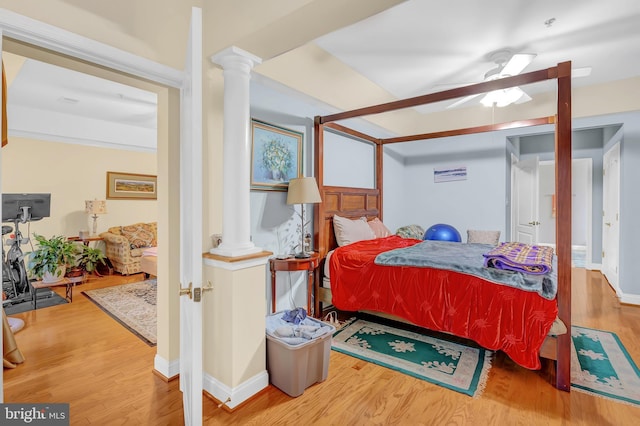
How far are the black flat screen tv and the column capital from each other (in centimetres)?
359

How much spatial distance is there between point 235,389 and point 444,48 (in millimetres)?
3404

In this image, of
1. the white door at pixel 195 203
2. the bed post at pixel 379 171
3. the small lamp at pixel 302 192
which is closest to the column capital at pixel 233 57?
the white door at pixel 195 203

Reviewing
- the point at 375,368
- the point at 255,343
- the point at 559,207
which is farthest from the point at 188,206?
the point at 559,207

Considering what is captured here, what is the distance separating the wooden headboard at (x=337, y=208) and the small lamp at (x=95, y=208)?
4229mm

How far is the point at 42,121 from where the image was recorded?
477 cm

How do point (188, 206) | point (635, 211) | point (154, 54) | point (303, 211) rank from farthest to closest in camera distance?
point (635, 211) → point (303, 211) → point (154, 54) → point (188, 206)

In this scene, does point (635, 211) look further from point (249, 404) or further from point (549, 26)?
point (249, 404)

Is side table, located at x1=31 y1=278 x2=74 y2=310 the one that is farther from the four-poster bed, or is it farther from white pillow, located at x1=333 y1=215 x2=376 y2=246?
white pillow, located at x1=333 y1=215 x2=376 y2=246

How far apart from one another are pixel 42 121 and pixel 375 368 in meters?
5.68

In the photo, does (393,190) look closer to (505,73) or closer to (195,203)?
(505,73)

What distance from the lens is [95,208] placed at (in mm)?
5398

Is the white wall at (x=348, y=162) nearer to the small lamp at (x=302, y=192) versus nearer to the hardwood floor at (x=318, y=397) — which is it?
the small lamp at (x=302, y=192)

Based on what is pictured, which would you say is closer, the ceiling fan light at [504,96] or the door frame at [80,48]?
the door frame at [80,48]

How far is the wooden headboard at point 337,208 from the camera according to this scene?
11.0 ft
